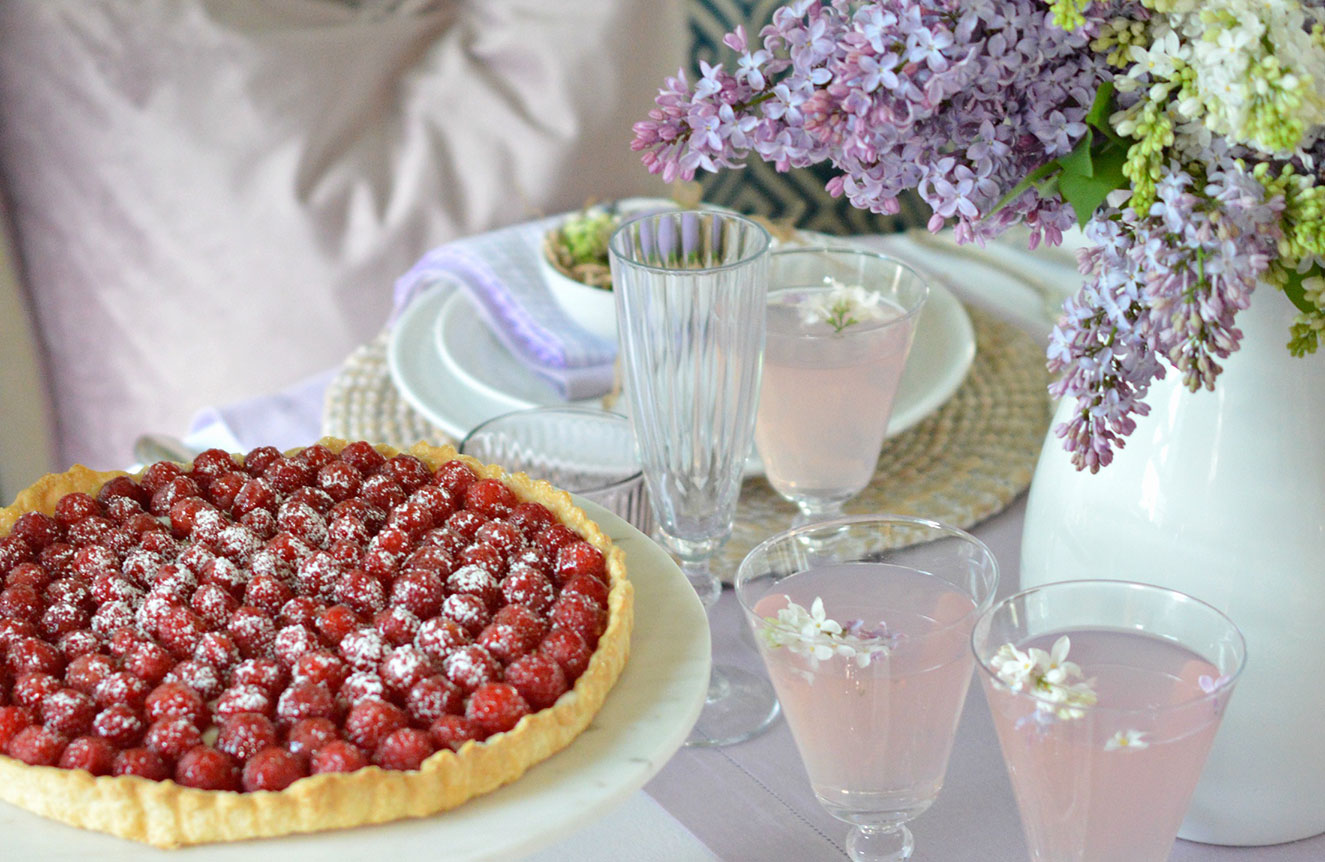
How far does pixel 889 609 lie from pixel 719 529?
0.24 m

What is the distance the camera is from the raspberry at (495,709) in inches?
28.2

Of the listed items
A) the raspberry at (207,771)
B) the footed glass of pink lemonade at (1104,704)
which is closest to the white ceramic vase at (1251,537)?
the footed glass of pink lemonade at (1104,704)

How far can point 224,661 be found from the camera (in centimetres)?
77

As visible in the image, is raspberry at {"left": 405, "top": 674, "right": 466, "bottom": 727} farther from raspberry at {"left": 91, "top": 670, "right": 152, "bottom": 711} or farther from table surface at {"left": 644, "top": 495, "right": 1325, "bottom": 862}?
table surface at {"left": 644, "top": 495, "right": 1325, "bottom": 862}

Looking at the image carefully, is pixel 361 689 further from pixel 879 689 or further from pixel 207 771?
pixel 879 689

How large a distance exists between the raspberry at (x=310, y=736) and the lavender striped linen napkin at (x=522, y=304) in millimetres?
825

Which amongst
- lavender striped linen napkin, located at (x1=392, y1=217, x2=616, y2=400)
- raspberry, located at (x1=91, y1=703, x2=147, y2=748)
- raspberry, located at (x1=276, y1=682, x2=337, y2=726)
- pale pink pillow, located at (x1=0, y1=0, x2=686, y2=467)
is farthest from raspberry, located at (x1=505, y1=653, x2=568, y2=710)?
pale pink pillow, located at (x1=0, y1=0, x2=686, y2=467)

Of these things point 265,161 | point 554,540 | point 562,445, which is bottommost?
point 265,161

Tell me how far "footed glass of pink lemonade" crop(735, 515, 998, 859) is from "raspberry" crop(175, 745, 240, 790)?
0.32 m

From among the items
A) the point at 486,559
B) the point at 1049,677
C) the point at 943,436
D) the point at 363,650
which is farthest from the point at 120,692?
the point at 943,436

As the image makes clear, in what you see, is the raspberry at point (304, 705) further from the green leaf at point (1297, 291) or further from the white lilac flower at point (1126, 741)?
the green leaf at point (1297, 291)

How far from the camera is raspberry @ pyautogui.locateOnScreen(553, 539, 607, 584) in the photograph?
86 cm

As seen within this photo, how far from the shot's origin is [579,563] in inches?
34.0

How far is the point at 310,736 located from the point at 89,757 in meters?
0.11
